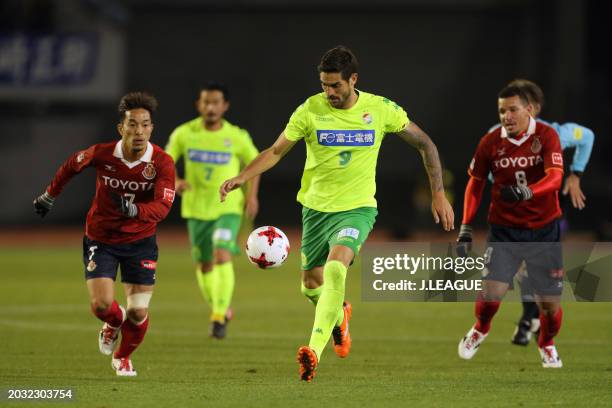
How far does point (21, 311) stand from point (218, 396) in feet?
22.4

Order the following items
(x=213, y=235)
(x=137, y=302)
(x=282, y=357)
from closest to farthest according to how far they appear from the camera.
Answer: (x=137, y=302) → (x=282, y=357) → (x=213, y=235)

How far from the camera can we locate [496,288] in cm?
927

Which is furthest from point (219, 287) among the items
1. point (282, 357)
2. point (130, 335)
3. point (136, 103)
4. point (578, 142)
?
point (578, 142)

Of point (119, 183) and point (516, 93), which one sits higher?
point (516, 93)

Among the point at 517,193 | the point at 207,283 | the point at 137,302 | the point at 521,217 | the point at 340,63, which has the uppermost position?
the point at 340,63

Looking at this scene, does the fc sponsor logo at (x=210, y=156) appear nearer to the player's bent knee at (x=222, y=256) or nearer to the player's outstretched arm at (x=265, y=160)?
the player's bent knee at (x=222, y=256)

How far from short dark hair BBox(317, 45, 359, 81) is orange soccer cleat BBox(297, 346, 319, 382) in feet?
6.42

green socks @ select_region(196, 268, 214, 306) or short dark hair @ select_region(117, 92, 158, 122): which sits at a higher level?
short dark hair @ select_region(117, 92, 158, 122)

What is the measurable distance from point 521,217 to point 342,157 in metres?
1.65

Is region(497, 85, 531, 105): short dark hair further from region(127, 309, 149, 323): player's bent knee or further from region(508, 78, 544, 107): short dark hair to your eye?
region(127, 309, 149, 323): player's bent knee

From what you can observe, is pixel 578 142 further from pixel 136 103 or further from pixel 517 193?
pixel 136 103

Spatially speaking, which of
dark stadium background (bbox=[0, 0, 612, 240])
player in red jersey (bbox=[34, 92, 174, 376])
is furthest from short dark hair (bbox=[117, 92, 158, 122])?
dark stadium background (bbox=[0, 0, 612, 240])

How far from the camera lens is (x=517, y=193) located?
8.47 metres

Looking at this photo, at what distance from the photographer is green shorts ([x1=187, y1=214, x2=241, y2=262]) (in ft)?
38.7
